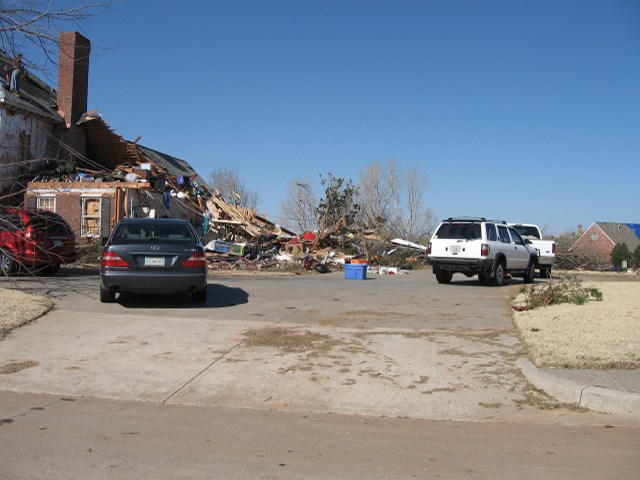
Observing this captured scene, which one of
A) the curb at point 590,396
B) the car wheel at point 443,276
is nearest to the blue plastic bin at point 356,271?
the car wheel at point 443,276

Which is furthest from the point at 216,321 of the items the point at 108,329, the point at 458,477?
the point at 458,477

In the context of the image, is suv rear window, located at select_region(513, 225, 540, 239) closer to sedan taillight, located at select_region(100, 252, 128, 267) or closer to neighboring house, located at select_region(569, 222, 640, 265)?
sedan taillight, located at select_region(100, 252, 128, 267)

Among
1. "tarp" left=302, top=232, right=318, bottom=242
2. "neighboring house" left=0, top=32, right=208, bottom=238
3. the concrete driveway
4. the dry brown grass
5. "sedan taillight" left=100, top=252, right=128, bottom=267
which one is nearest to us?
the concrete driveway

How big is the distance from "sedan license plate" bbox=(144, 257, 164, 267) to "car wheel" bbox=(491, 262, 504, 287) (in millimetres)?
10528

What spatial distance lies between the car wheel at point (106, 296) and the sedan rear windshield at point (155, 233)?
1.00 m

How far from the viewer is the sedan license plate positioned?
10.6m

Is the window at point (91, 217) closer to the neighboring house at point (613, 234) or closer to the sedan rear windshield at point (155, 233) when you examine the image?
the sedan rear windshield at point (155, 233)

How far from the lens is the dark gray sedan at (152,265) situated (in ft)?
34.6

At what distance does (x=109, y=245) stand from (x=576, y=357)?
7.68m

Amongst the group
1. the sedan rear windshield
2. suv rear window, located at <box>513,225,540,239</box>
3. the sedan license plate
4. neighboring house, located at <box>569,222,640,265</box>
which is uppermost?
neighboring house, located at <box>569,222,640,265</box>

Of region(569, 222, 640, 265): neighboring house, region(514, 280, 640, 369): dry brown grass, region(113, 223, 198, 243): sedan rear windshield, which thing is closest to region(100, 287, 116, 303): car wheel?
region(113, 223, 198, 243): sedan rear windshield

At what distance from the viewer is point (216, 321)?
983 cm

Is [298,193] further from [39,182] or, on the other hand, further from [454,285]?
[454,285]

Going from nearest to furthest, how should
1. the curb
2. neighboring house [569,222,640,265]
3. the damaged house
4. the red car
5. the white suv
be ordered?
the curb < the red car < the white suv < the damaged house < neighboring house [569,222,640,265]
